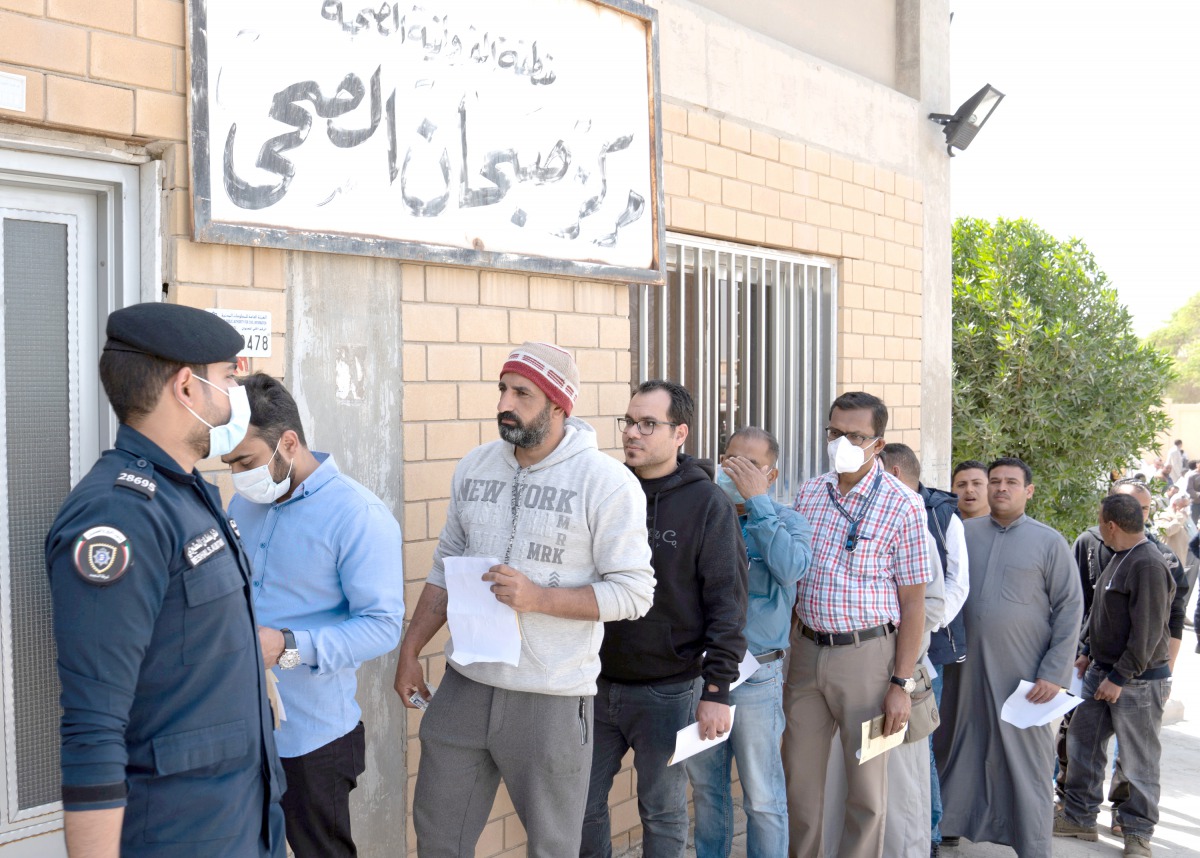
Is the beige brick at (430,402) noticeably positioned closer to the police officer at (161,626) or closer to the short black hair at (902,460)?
the police officer at (161,626)

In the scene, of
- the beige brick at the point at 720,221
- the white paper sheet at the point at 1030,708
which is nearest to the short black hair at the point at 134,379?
the beige brick at the point at 720,221

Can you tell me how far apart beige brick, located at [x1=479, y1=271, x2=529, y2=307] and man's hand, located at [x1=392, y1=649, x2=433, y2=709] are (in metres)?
1.46

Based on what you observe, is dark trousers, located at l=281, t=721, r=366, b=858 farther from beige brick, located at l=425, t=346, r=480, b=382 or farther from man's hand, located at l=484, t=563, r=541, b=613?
beige brick, located at l=425, t=346, r=480, b=382

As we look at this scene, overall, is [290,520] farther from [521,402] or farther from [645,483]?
[645,483]

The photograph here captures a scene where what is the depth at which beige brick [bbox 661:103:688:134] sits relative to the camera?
5.04m

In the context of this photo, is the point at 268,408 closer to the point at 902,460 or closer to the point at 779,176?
the point at 902,460

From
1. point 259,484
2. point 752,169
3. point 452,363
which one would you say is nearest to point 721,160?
point 752,169

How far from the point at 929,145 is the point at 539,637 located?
533 cm

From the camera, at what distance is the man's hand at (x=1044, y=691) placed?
4871 millimetres

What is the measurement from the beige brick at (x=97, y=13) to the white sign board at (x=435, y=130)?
20cm

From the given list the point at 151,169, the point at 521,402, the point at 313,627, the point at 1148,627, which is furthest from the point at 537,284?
the point at 1148,627

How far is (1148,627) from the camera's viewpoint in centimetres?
526

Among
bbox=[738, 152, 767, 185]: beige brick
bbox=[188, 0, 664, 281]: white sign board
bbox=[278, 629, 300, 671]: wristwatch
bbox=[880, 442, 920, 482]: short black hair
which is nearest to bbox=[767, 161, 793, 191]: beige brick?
bbox=[738, 152, 767, 185]: beige brick

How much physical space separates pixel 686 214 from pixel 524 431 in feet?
7.73
